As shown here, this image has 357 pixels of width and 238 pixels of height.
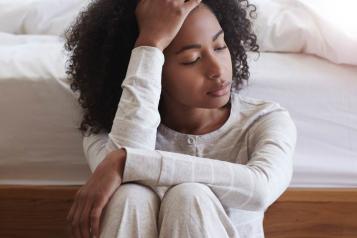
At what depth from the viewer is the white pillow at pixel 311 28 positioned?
1.02 m

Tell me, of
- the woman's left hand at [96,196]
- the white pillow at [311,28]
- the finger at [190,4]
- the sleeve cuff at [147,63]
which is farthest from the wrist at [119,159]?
the white pillow at [311,28]

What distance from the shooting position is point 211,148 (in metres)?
0.90

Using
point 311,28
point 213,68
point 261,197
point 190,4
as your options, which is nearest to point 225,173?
point 261,197

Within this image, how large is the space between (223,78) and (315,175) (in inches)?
11.6

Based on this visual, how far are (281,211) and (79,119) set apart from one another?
0.40 meters

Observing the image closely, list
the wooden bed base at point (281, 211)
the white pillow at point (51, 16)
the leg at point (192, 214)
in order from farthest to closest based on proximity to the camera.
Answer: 1. the white pillow at point (51, 16)
2. the wooden bed base at point (281, 211)
3. the leg at point (192, 214)

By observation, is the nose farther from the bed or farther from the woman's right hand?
the bed

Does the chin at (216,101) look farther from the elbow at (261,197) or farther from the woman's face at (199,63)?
the elbow at (261,197)

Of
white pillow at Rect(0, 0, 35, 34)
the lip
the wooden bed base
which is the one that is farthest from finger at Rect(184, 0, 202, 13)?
white pillow at Rect(0, 0, 35, 34)

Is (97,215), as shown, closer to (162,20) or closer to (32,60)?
(162,20)

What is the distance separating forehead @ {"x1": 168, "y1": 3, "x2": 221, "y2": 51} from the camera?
85cm

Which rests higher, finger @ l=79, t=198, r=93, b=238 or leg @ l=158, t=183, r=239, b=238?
leg @ l=158, t=183, r=239, b=238

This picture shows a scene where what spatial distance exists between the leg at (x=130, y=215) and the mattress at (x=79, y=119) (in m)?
0.31

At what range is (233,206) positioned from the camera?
80cm
